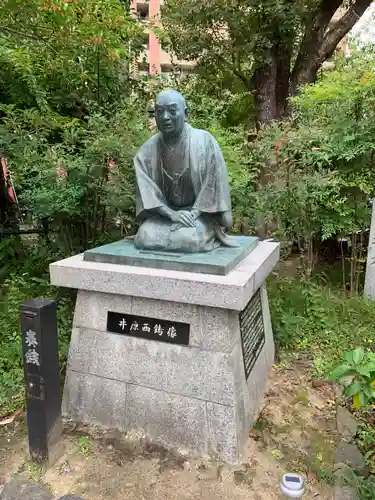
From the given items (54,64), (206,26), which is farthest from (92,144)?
(206,26)

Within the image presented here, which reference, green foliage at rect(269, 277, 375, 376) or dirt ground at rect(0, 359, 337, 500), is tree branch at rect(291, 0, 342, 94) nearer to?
green foliage at rect(269, 277, 375, 376)

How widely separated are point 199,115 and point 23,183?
243cm

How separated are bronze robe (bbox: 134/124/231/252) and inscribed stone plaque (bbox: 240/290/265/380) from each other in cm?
58

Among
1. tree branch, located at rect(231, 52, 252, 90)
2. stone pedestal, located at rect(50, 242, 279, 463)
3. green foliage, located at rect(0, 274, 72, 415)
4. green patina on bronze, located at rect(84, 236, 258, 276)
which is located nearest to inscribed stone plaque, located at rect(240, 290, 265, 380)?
stone pedestal, located at rect(50, 242, 279, 463)

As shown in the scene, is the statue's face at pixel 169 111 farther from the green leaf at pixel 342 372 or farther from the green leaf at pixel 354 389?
the green leaf at pixel 354 389

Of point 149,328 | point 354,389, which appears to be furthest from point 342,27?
point 354,389

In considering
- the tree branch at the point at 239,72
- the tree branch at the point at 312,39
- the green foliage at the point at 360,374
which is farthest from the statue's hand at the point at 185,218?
the tree branch at the point at 239,72

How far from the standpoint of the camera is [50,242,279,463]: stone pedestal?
2357 mm

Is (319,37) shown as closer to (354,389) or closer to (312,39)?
(312,39)

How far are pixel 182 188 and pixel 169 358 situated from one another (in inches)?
48.4

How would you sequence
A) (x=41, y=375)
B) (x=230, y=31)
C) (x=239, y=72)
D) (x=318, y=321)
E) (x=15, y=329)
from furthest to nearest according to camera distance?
(x=239, y=72), (x=230, y=31), (x=318, y=321), (x=15, y=329), (x=41, y=375)

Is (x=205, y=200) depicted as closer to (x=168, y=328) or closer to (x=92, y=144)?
(x=168, y=328)

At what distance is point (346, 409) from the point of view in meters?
2.97

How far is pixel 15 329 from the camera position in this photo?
3.90m
